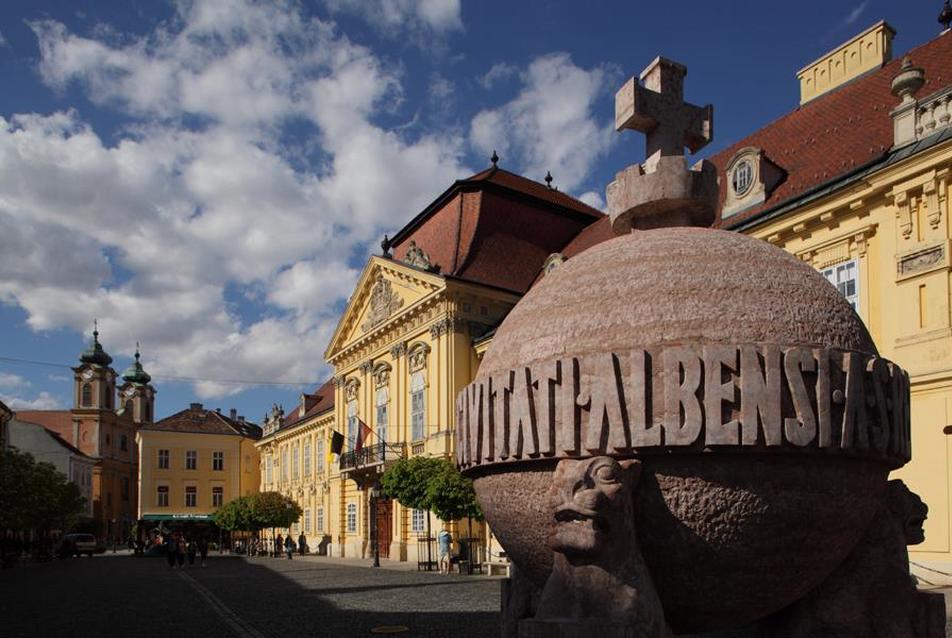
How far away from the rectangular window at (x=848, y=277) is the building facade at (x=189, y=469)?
6364 cm

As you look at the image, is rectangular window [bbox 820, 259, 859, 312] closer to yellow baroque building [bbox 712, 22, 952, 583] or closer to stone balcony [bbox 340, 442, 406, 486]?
yellow baroque building [bbox 712, 22, 952, 583]

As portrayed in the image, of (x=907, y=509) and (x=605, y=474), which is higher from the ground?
(x=605, y=474)

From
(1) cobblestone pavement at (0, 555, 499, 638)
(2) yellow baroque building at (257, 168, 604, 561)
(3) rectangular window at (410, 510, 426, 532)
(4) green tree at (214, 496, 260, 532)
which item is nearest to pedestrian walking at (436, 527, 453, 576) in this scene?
(1) cobblestone pavement at (0, 555, 499, 638)

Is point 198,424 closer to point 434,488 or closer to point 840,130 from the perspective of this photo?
point 434,488

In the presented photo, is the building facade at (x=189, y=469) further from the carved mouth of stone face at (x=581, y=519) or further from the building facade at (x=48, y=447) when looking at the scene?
the carved mouth of stone face at (x=581, y=519)

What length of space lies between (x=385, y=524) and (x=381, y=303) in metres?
8.58

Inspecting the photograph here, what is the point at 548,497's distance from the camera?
3.67 meters

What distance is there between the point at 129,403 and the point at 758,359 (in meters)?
102

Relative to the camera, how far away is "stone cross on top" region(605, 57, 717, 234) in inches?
183

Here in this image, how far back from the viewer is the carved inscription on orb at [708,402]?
3473 millimetres

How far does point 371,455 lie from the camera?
34.0m

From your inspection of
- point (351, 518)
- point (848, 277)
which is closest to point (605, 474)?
point (848, 277)

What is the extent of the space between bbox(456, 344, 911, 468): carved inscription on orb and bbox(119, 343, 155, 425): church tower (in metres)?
99.0

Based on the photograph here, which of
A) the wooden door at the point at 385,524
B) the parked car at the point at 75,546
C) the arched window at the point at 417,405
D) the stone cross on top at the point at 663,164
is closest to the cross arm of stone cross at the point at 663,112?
the stone cross on top at the point at 663,164
